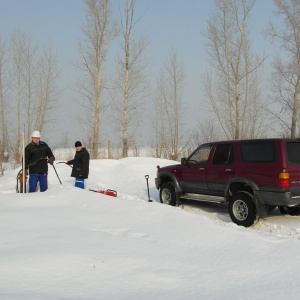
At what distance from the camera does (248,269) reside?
14.5 feet

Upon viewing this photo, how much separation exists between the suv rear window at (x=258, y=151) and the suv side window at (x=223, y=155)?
0.39 metres

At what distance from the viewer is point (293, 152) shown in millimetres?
7758

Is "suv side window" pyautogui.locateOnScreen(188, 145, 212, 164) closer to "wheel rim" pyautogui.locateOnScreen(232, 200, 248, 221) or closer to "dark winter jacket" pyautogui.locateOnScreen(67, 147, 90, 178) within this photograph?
"wheel rim" pyautogui.locateOnScreen(232, 200, 248, 221)

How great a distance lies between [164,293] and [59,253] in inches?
58.9

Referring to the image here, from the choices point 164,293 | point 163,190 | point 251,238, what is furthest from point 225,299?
point 163,190

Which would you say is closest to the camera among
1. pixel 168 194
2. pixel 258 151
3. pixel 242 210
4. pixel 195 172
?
pixel 258 151

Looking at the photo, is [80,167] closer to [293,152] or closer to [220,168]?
[220,168]

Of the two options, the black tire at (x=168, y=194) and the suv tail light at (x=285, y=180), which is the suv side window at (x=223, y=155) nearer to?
the suv tail light at (x=285, y=180)

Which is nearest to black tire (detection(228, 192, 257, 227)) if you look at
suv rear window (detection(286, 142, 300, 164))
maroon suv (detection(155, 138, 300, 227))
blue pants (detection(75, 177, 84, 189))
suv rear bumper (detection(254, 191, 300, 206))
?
maroon suv (detection(155, 138, 300, 227))

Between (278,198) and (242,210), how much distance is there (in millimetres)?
959

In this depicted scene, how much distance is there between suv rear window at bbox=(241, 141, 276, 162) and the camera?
7.79m

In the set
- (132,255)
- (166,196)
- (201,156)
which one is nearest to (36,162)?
(166,196)

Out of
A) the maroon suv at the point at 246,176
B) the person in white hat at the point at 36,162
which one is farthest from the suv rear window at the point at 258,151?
the person in white hat at the point at 36,162

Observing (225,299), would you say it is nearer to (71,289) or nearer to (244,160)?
(71,289)
